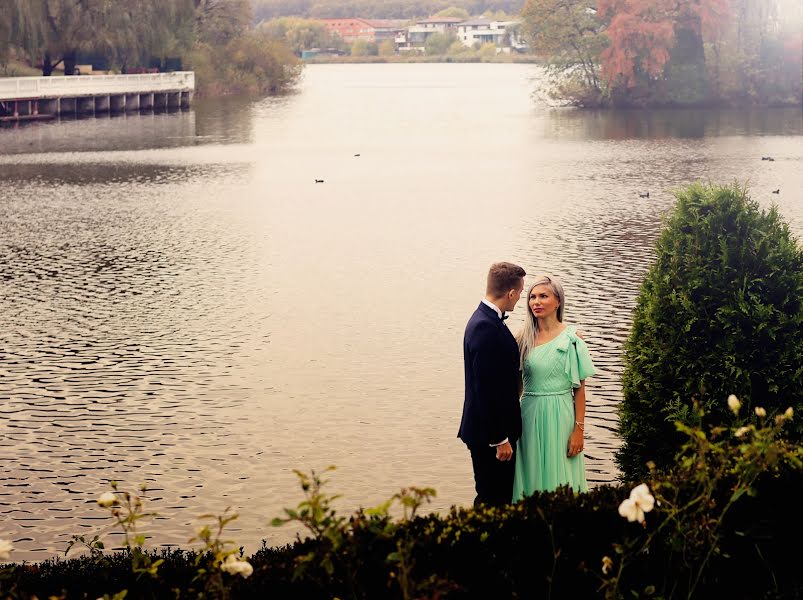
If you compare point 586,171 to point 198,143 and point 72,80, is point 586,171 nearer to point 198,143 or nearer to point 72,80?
point 198,143

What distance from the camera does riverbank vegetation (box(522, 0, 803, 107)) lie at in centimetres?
6525

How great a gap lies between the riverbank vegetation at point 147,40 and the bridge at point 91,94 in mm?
1322

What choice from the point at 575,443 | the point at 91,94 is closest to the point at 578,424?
the point at 575,443

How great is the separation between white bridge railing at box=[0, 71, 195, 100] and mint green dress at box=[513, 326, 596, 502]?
54.2 metres

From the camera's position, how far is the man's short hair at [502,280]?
6906 mm

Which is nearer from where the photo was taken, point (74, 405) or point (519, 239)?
point (74, 405)

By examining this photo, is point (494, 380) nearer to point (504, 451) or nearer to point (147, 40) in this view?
point (504, 451)

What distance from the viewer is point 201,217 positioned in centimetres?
2652

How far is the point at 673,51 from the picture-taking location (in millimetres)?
67438

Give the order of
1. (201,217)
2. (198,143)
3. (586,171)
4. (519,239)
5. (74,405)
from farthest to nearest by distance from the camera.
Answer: (198,143) → (586,171) → (201,217) → (519,239) → (74,405)

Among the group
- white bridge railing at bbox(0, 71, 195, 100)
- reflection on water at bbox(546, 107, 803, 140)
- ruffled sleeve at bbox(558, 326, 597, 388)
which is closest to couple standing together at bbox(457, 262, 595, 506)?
ruffled sleeve at bbox(558, 326, 597, 388)

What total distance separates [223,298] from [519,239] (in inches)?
274

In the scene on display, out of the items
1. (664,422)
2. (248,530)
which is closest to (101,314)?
(248,530)

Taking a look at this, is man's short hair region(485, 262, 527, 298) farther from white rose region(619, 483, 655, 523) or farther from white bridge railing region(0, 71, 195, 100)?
white bridge railing region(0, 71, 195, 100)
